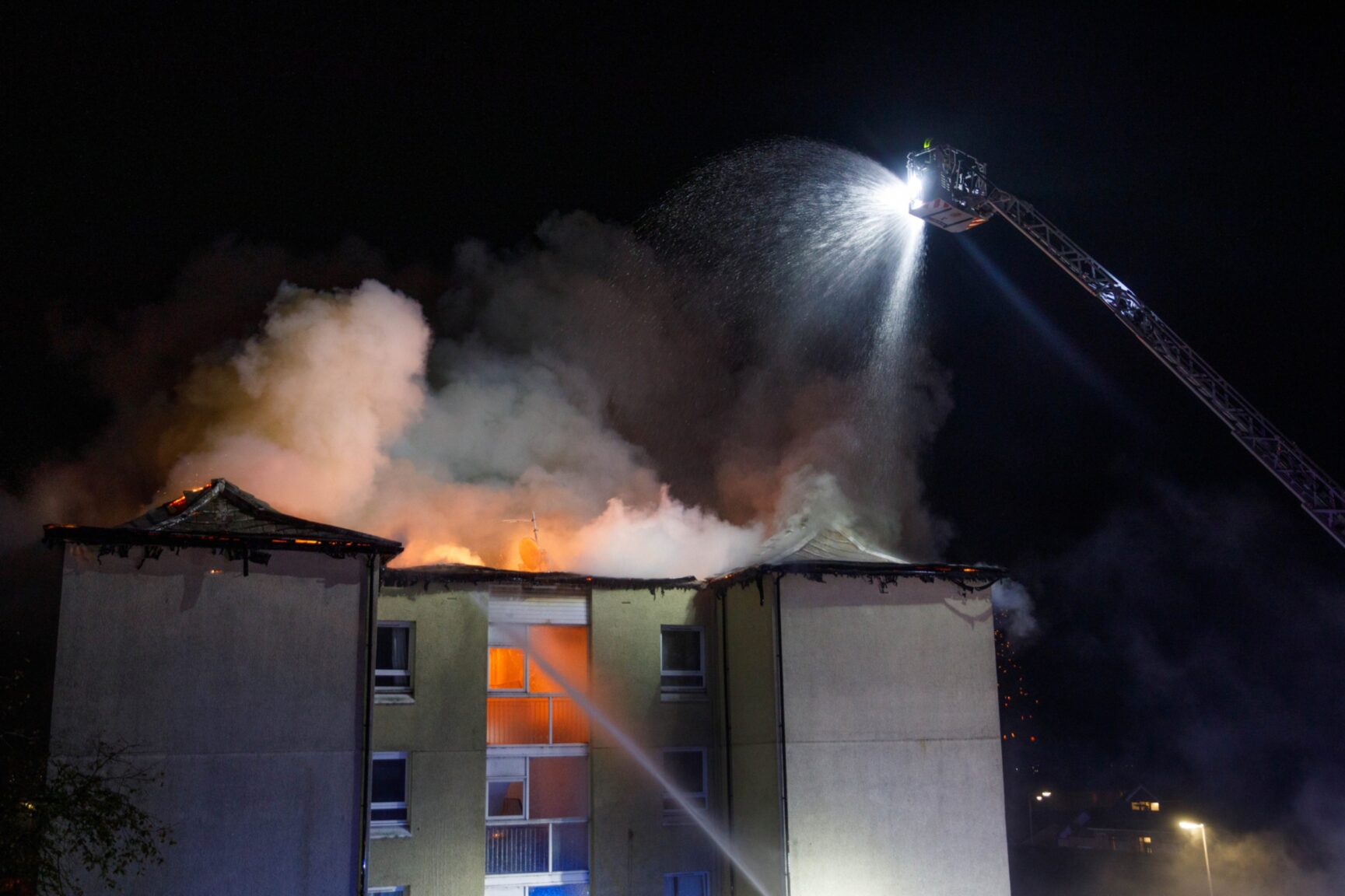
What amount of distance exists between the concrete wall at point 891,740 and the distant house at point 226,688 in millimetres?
7684

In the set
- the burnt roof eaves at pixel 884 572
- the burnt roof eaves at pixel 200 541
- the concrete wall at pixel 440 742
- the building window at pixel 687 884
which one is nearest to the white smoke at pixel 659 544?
the burnt roof eaves at pixel 884 572

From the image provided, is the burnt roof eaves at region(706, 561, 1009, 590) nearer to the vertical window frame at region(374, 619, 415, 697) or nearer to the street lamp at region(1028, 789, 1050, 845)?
the vertical window frame at region(374, 619, 415, 697)

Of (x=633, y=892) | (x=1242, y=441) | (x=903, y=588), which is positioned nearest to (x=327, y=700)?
(x=633, y=892)

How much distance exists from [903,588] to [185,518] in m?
12.2

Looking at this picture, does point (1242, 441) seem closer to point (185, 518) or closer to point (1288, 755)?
point (1288, 755)

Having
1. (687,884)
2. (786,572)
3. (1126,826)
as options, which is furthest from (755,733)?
(1126,826)

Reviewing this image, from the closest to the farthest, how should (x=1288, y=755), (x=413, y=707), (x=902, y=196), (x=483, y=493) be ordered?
(x=413, y=707) < (x=902, y=196) < (x=483, y=493) < (x=1288, y=755)

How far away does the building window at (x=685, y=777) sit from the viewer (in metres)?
22.4

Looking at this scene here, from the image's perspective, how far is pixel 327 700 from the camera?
17234 mm

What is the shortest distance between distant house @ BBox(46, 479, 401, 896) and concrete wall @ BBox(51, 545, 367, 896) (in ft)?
0.06

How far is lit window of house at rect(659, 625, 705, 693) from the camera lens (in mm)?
23156

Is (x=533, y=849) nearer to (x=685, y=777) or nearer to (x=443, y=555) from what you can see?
(x=685, y=777)

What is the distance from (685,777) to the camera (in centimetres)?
2273

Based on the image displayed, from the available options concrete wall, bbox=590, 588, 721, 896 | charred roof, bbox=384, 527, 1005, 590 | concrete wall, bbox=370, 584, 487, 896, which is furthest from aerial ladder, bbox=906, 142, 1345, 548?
concrete wall, bbox=370, 584, 487, 896
